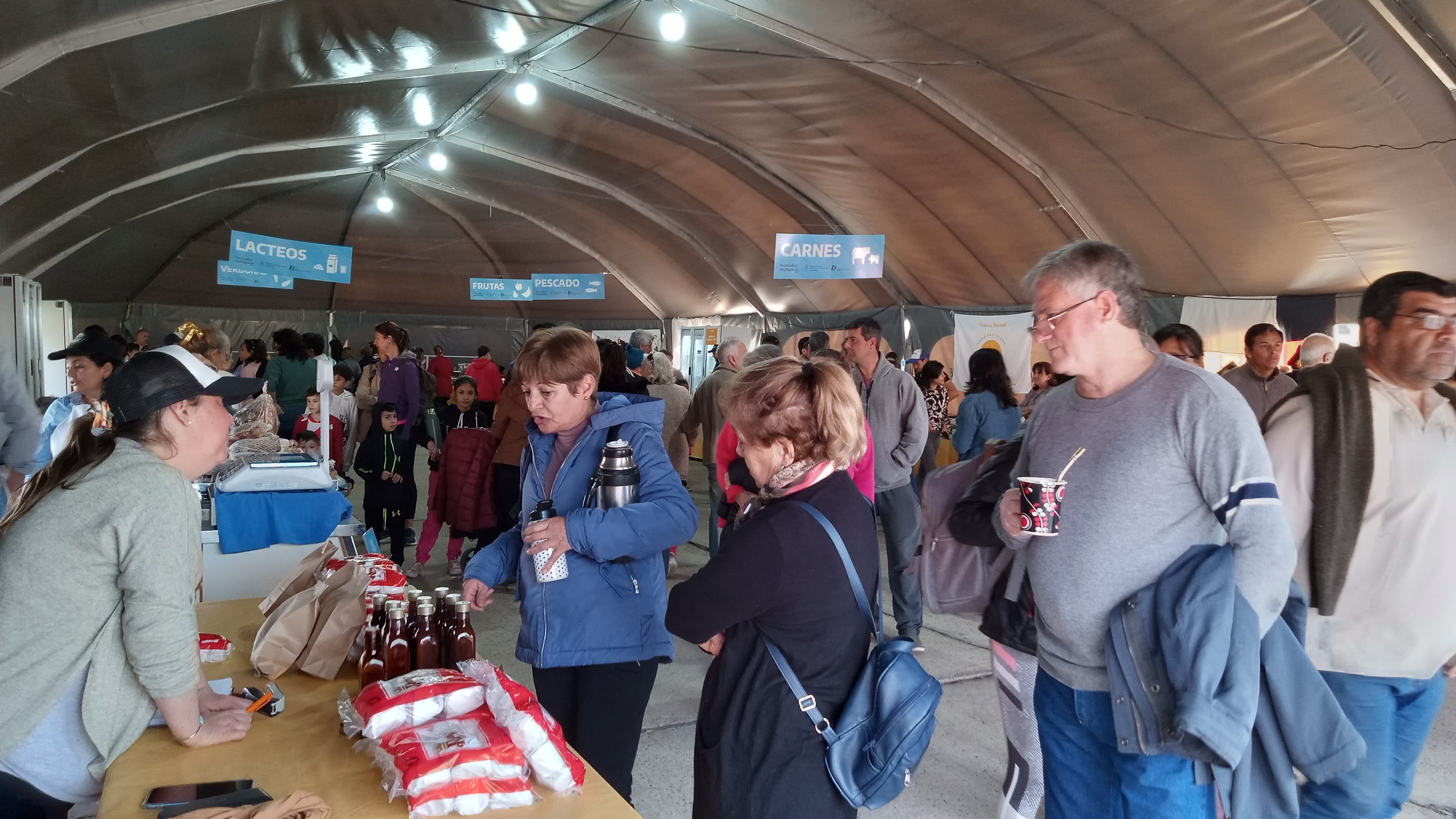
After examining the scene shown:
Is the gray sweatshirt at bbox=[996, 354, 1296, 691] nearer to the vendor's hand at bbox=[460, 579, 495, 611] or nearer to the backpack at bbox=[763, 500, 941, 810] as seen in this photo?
the backpack at bbox=[763, 500, 941, 810]

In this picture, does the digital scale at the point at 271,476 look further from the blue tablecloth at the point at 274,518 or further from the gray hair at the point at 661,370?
the gray hair at the point at 661,370

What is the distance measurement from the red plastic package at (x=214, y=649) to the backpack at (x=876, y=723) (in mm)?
1740

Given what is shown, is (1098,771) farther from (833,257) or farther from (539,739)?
(833,257)

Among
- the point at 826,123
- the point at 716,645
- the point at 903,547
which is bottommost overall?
the point at 903,547

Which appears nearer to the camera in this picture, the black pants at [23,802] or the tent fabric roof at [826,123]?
the black pants at [23,802]

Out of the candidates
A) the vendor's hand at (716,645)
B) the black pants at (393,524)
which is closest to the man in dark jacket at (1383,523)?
the vendor's hand at (716,645)

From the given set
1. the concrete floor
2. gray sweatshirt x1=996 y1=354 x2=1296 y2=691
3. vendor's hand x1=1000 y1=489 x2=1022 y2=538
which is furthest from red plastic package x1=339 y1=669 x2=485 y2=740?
the concrete floor

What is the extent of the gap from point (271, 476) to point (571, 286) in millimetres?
14440

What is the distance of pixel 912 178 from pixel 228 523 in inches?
433

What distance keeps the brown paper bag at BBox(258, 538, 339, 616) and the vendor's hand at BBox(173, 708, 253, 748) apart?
587 mm

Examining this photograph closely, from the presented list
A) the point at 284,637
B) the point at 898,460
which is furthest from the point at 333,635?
the point at 898,460

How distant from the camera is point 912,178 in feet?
41.8

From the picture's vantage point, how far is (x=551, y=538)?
88.2 inches

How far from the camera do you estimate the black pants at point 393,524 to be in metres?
6.80
